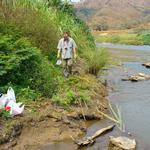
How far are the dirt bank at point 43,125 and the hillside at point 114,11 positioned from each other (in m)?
139

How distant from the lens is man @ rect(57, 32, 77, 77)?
49.9ft

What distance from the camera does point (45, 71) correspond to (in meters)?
12.5

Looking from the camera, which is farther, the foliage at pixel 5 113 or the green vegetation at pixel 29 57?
the green vegetation at pixel 29 57

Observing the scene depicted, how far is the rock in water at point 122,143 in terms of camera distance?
9.41 m

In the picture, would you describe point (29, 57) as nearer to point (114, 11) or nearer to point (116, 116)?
point (116, 116)

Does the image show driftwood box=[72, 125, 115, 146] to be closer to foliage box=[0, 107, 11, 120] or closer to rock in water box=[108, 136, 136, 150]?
rock in water box=[108, 136, 136, 150]

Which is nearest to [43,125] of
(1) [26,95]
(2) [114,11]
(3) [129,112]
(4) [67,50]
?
(1) [26,95]

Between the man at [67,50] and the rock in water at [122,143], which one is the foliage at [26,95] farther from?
the man at [67,50]

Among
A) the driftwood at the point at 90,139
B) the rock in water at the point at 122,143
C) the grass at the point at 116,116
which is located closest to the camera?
the rock in water at the point at 122,143

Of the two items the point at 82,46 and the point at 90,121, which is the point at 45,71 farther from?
the point at 82,46

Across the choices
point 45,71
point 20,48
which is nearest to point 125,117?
point 45,71

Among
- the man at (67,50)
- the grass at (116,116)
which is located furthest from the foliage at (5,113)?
the man at (67,50)

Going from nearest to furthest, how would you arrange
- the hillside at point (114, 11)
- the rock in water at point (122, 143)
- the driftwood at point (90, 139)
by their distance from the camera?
the rock in water at point (122, 143)
the driftwood at point (90, 139)
the hillside at point (114, 11)

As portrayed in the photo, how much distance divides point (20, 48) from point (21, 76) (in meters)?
0.79
